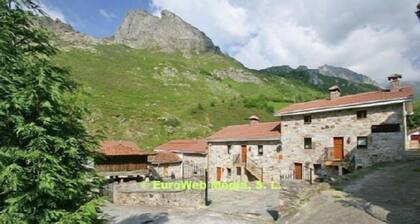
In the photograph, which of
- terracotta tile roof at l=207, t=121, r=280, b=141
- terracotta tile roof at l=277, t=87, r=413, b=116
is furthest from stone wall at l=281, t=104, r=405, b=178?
terracotta tile roof at l=207, t=121, r=280, b=141

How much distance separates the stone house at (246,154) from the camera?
106 ft

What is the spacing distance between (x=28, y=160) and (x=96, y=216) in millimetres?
2095

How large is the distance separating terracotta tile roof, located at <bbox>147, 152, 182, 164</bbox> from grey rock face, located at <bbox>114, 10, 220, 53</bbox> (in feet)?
433

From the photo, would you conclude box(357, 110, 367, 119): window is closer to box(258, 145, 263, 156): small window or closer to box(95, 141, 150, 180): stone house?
box(258, 145, 263, 156): small window

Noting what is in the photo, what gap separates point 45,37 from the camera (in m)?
8.77

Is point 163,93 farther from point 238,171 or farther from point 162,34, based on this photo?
point 162,34

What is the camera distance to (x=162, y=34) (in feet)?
594

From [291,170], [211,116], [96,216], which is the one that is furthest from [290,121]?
[211,116]

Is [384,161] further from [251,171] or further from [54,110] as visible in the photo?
[54,110]

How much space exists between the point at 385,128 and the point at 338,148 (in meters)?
3.84

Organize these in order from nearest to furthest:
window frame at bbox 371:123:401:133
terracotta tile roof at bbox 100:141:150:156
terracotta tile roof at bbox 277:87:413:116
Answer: window frame at bbox 371:123:401:133 → terracotta tile roof at bbox 277:87:413:116 → terracotta tile roof at bbox 100:141:150:156

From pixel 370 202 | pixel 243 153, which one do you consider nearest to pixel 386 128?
pixel 370 202

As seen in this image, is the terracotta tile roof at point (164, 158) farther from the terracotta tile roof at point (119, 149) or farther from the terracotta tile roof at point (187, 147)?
the terracotta tile roof at point (119, 149)

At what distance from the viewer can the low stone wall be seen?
24.4m
